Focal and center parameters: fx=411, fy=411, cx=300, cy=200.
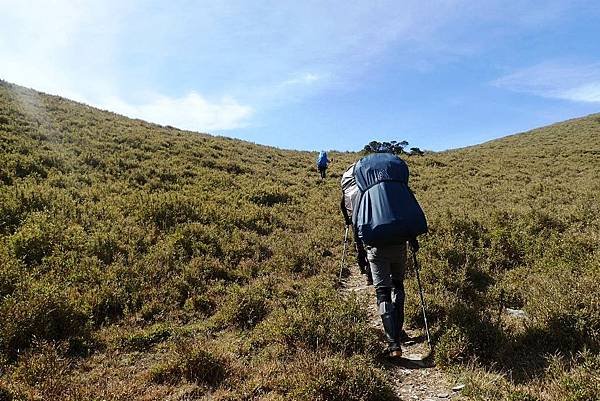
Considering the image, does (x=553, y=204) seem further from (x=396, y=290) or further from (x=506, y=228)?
(x=396, y=290)

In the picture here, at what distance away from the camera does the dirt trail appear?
499cm

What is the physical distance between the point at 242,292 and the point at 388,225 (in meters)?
3.42

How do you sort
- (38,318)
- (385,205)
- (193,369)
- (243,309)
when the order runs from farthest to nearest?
1. (243,309)
2. (38,318)
3. (385,205)
4. (193,369)

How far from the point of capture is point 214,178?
18172 mm

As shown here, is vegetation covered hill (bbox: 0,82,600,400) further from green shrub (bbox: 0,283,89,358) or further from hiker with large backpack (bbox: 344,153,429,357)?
hiker with large backpack (bbox: 344,153,429,357)

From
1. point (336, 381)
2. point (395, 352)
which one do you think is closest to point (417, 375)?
point (395, 352)

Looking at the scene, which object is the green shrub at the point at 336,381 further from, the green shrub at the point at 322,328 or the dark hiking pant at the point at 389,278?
the dark hiking pant at the point at 389,278

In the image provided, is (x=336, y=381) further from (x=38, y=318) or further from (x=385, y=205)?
(x=38, y=318)

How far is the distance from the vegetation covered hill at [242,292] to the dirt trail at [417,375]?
0.73 ft

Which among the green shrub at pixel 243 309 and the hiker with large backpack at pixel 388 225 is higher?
the hiker with large backpack at pixel 388 225

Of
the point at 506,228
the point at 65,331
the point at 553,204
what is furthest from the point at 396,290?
the point at 553,204

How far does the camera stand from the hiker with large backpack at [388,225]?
5.73 m

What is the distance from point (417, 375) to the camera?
543 centimetres

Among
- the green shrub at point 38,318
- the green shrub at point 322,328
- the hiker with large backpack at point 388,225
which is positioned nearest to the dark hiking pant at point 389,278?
the hiker with large backpack at point 388,225
